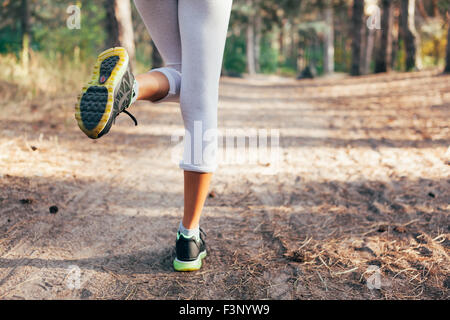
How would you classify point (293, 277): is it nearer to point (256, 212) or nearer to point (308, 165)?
point (256, 212)

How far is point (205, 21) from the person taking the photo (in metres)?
1.50

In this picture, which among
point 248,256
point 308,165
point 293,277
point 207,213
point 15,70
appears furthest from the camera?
point 15,70

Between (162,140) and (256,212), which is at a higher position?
(162,140)

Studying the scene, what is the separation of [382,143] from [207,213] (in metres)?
2.54

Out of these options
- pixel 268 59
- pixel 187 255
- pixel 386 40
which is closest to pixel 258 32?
pixel 268 59

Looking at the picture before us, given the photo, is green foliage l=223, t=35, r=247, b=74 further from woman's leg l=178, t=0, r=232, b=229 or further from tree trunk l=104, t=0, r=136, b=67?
woman's leg l=178, t=0, r=232, b=229

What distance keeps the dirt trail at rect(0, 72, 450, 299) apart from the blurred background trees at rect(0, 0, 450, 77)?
343 centimetres

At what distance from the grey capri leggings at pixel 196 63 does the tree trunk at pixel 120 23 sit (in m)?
5.20

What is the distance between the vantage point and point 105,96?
4.47 feet

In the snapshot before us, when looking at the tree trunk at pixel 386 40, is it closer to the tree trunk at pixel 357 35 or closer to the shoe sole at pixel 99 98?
the tree trunk at pixel 357 35

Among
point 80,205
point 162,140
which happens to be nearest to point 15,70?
point 162,140

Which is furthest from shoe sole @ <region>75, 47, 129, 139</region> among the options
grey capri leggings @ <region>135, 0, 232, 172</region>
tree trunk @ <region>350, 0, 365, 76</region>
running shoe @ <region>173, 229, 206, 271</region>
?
tree trunk @ <region>350, 0, 365, 76</region>

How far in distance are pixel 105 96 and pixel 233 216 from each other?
1225 millimetres

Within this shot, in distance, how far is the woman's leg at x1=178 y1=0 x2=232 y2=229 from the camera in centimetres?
150
